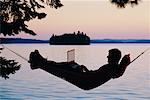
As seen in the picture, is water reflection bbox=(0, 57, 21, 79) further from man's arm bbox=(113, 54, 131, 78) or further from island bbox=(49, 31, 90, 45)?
island bbox=(49, 31, 90, 45)

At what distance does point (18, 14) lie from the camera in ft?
23.3

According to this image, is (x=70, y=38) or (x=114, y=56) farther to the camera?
(x=70, y=38)

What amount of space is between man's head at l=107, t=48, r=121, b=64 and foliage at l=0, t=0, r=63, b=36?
89 centimetres

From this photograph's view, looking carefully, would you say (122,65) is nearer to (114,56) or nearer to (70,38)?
(114,56)

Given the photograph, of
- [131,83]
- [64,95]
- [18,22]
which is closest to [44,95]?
[64,95]

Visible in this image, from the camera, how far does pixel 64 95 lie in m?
18.7

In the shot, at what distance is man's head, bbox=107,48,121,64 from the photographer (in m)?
6.97

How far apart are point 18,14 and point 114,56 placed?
1334 mm

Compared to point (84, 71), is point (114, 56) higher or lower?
Result: higher

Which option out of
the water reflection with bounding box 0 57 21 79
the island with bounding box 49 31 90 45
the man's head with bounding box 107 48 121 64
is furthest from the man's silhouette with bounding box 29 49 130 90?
the island with bounding box 49 31 90 45

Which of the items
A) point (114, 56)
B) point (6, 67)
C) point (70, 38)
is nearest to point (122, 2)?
point (114, 56)

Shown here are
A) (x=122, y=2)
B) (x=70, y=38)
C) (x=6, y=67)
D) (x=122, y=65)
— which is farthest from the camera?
(x=70, y=38)

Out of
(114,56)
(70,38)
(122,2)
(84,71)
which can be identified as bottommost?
(84,71)

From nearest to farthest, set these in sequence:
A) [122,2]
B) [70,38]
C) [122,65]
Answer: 1. [122,2]
2. [122,65]
3. [70,38]
